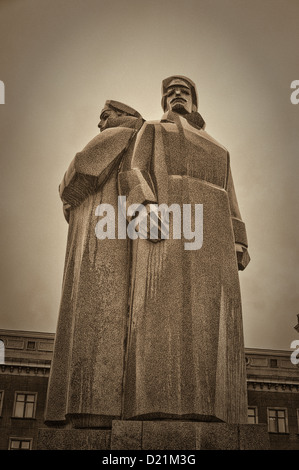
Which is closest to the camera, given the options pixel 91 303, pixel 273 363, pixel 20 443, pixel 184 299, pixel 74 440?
pixel 74 440

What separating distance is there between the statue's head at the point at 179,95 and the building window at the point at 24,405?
23298 mm

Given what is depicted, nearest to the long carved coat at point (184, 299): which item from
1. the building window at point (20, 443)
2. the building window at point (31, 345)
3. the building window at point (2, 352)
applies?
the building window at point (2, 352)

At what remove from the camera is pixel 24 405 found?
1117 inches

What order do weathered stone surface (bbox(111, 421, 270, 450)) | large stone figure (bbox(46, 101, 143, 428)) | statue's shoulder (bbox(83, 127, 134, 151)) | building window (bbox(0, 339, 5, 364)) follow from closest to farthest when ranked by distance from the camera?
weathered stone surface (bbox(111, 421, 270, 450)) → large stone figure (bbox(46, 101, 143, 428)) → statue's shoulder (bbox(83, 127, 134, 151)) → building window (bbox(0, 339, 5, 364))

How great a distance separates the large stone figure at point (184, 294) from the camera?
5203 millimetres

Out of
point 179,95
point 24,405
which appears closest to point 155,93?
point 179,95

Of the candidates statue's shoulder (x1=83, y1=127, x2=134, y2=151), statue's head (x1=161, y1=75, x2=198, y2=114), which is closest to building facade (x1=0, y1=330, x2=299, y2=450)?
statue's head (x1=161, y1=75, x2=198, y2=114)

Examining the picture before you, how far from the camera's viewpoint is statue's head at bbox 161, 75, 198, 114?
744 cm

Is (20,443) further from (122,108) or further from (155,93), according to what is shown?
(122,108)

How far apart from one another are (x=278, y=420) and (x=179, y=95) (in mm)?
26029

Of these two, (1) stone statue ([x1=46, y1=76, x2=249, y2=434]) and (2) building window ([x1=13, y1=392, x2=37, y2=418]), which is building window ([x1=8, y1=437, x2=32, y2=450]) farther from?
(1) stone statue ([x1=46, y1=76, x2=249, y2=434])

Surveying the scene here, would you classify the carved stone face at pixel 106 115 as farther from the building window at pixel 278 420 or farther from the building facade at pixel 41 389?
the building window at pixel 278 420

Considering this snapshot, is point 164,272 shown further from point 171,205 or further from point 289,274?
point 289,274

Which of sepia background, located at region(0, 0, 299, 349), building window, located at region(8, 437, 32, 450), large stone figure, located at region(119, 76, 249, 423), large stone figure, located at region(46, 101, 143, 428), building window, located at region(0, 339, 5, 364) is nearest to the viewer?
large stone figure, located at region(119, 76, 249, 423)
